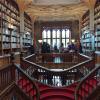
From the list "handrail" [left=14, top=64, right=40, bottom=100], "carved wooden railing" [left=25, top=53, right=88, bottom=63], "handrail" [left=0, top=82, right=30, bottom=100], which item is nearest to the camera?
"handrail" [left=0, top=82, right=30, bottom=100]

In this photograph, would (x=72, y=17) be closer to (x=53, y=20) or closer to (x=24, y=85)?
(x=53, y=20)

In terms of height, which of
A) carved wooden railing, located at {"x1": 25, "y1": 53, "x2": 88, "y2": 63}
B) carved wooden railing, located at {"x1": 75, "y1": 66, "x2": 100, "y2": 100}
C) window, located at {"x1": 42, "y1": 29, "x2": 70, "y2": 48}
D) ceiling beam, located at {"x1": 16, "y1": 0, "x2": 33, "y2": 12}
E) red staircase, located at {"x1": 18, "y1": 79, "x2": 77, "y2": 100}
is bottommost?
red staircase, located at {"x1": 18, "y1": 79, "x2": 77, "y2": 100}

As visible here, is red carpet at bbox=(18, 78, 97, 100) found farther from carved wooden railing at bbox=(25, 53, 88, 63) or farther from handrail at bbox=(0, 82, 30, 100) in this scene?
carved wooden railing at bbox=(25, 53, 88, 63)

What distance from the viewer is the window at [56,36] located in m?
27.6

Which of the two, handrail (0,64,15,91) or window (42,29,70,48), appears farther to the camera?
window (42,29,70,48)

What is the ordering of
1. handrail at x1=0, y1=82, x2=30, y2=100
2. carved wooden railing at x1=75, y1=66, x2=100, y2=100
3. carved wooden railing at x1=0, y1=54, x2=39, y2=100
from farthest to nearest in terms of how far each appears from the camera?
carved wooden railing at x1=75, y1=66, x2=100, y2=100 < handrail at x1=0, y1=82, x2=30, y2=100 < carved wooden railing at x1=0, y1=54, x2=39, y2=100

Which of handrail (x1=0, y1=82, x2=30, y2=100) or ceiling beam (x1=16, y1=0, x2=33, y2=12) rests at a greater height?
ceiling beam (x1=16, y1=0, x2=33, y2=12)

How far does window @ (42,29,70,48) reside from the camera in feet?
90.5

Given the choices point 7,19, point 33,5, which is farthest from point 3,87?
point 33,5

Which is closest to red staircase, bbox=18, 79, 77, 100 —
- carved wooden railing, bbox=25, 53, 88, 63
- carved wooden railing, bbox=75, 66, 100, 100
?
carved wooden railing, bbox=75, 66, 100, 100

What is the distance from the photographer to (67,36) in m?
27.7

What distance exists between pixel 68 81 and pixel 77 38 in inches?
652

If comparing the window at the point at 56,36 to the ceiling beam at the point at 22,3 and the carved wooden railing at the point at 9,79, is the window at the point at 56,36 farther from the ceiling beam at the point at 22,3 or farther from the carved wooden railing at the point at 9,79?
the carved wooden railing at the point at 9,79

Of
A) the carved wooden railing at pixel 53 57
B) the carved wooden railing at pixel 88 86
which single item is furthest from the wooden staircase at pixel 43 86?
the carved wooden railing at pixel 53 57
